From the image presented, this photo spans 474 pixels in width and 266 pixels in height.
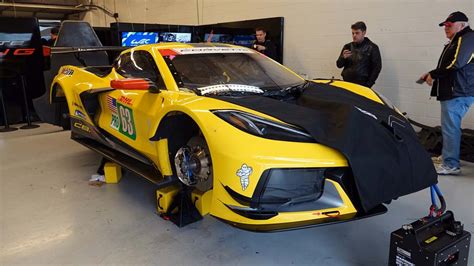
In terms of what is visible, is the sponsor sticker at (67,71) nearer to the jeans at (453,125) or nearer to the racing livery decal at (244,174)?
→ the racing livery decal at (244,174)

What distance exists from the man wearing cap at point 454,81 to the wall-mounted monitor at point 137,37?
16.0 feet

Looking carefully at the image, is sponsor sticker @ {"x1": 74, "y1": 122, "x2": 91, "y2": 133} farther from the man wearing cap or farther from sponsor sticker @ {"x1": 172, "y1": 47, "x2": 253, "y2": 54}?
the man wearing cap

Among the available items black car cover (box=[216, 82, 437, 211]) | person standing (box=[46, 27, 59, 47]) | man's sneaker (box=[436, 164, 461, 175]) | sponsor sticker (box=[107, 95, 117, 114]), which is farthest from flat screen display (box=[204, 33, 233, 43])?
black car cover (box=[216, 82, 437, 211])

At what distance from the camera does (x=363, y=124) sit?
1967mm

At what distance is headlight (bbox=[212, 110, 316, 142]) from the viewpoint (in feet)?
6.03

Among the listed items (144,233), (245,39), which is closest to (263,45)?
(245,39)

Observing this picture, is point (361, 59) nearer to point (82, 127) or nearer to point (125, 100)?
point (125, 100)

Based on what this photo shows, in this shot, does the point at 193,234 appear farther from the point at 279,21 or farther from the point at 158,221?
the point at 279,21

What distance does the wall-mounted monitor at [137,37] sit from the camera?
6434 millimetres

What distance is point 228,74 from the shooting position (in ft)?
8.77

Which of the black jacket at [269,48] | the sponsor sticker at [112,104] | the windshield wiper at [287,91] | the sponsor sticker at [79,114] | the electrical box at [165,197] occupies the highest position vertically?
the black jacket at [269,48]

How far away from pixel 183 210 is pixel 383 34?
3649mm

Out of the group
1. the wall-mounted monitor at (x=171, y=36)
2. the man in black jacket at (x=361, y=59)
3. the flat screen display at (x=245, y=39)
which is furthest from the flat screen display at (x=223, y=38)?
the man in black jacket at (x=361, y=59)

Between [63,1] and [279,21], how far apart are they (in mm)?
8509
